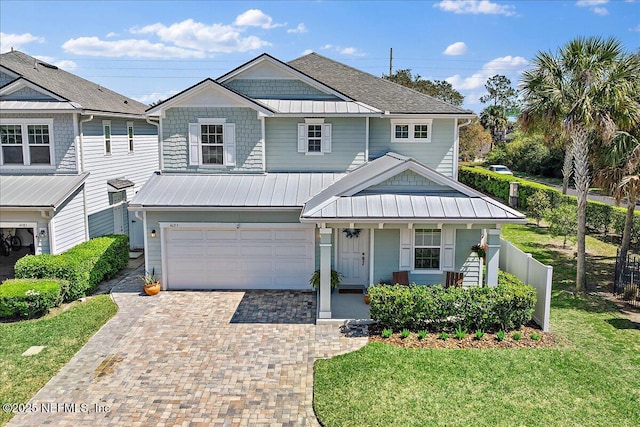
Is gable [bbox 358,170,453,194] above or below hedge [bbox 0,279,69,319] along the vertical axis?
above

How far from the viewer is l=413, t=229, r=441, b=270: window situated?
574 inches

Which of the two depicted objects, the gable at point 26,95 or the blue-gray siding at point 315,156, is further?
the gable at point 26,95

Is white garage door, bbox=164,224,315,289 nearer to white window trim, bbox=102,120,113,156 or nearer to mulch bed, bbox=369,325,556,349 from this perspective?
mulch bed, bbox=369,325,556,349

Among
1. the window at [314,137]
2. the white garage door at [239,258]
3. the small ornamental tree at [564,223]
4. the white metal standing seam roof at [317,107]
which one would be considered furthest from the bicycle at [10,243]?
the small ornamental tree at [564,223]

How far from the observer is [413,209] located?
1328 cm

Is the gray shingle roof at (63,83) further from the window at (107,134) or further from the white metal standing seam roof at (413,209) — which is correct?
the white metal standing seam roof at (413,209)

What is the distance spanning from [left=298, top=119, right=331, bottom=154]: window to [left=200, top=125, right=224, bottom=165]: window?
2.69 m

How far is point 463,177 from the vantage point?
44.6 metres

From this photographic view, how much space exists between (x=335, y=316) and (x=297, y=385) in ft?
12.3

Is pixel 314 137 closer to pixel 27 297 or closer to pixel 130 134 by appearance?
pixel 130 134

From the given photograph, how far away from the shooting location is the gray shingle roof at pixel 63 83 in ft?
59.4

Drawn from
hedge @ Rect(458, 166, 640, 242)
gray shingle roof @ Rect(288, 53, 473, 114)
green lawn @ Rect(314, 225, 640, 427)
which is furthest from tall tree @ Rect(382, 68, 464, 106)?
green lawn @ Rect(314, 225, 640, 427)

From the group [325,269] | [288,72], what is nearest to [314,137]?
[288,72]

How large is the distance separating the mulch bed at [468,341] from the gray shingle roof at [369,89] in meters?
9.06
